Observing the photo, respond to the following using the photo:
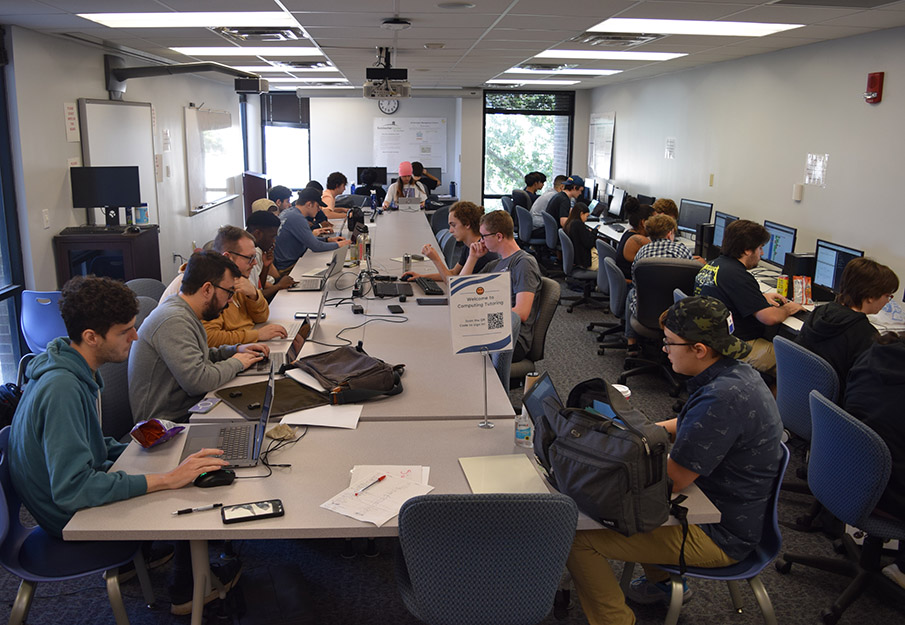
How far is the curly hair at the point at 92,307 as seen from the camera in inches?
92.2

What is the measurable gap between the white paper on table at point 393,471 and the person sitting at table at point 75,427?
45cm

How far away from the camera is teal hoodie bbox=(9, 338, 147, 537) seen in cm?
212

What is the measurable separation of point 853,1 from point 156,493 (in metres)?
4.25

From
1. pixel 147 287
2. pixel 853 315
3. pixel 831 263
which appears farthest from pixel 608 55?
pixel 147 287

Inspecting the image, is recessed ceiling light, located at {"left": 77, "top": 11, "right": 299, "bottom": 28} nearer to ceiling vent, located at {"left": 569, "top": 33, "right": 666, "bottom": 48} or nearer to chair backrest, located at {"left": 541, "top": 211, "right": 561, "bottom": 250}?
ceiling vent, located at {"left": 569, "top": 33, "right": 666, "bottom": 48}

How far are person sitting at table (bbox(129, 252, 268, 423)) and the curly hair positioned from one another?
0.55 metres

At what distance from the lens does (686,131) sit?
836 centimetres

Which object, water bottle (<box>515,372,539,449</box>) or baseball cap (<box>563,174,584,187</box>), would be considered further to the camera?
baseball cap (<box>563,174,584,187</box>)

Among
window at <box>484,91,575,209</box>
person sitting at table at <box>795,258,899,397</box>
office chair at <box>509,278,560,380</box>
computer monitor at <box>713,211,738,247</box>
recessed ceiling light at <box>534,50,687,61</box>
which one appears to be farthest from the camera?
window at <box>484,91,575,209</box>

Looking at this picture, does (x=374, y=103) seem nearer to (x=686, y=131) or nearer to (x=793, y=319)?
(x=686, y=131)

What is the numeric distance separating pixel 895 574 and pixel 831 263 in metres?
2.61

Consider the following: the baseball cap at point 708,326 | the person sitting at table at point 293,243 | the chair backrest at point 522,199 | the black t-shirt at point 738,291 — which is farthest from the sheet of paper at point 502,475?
the chair backrest at point 522,199

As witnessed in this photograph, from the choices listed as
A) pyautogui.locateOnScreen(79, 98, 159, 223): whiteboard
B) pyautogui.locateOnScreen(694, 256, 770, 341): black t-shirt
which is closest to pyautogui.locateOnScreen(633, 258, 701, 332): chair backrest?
pyautogui.locateOnScreen(694, 256, 770, 341): black t-shirt

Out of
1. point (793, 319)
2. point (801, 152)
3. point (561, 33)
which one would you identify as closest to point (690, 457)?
point (793, 319)
